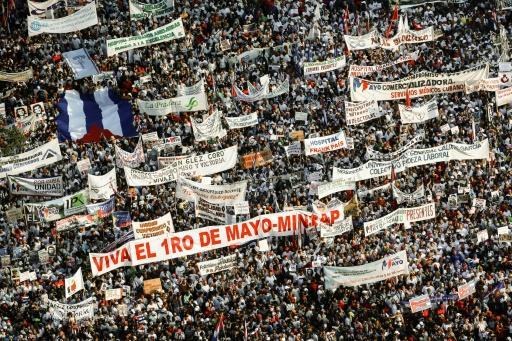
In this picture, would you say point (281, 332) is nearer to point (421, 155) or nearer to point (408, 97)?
point (421, 155)

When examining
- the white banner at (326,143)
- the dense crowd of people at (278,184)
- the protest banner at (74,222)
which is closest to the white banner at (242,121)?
the dense crowd of people at (278,184)

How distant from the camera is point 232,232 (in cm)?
3894

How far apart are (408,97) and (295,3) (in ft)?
23.9

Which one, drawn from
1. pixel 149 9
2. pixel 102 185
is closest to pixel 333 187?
pixel 102 185

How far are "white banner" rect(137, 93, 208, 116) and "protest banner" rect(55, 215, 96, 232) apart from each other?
6308mm

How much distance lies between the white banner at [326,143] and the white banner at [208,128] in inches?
119

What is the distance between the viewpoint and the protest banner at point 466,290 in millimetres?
38219

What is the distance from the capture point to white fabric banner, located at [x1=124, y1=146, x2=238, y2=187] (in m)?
43.0

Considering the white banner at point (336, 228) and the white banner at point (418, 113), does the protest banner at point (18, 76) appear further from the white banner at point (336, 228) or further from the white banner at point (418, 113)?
the white banner at point (336, 228)

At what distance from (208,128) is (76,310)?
976 centimetres

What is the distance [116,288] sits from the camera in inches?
1529

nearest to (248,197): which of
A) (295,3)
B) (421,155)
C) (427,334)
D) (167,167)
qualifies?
(167,167)

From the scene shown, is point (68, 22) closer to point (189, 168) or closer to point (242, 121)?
point (242, 121)

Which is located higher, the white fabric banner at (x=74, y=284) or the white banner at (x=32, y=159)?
the white banner at (x=32, y=159)
